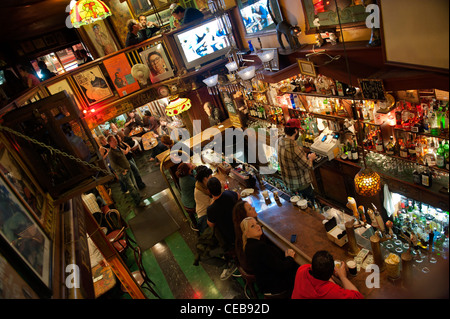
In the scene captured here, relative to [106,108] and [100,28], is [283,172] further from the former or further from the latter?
[100,28]

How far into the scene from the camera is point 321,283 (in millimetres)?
2668

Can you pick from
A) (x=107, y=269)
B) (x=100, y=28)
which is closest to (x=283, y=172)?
(x=107, y=269)

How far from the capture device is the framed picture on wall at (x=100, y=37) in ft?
27.4

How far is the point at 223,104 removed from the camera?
9430mm

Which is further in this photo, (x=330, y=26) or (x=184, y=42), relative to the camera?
(x=184, y=42)

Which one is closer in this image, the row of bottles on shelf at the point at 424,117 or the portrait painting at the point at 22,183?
the portrait painting at the point at 22,183

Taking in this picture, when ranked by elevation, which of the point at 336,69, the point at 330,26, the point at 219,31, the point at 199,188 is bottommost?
the point at 199,188

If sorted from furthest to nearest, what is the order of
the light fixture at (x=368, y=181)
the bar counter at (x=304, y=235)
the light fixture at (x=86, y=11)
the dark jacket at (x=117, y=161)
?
the dark jacket at (x=117, y=161), the light fixture at (x=86, y=11), the light fixture at (x=368, y=181), the bar counter at (x=304, y=235)

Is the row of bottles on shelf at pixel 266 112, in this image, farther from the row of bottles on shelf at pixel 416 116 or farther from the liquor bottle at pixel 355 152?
the row of bottles on shelf at pixel 416 116

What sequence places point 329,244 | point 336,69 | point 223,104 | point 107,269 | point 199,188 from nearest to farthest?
point 329,244, point 336,69, point 107,269, point 199,188, point 223,104

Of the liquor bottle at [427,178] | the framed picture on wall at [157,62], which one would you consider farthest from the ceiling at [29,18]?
the liquor bottle at [427,178]

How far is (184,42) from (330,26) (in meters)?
4.47

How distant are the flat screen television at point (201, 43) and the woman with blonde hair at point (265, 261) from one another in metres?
5.62

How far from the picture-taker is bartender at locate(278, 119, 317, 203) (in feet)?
15.9
